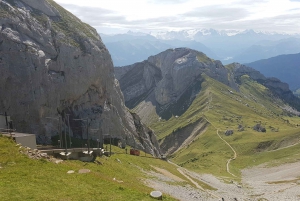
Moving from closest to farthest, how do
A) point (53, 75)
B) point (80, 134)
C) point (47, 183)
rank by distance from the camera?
point (47, 183), point (53, 75), point (80, 134)

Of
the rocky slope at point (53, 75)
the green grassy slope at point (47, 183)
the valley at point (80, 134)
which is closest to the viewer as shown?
the green grassy slope at point (47, 183)

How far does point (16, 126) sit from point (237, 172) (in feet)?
315

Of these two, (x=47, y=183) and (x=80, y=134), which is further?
(x=80, y=134)

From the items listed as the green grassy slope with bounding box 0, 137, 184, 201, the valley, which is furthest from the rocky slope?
the green grassy slope with bounding box 0, 137, 184, 201

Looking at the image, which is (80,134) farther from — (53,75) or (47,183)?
(47,183)

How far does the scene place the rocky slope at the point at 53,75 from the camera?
9194 centimetres

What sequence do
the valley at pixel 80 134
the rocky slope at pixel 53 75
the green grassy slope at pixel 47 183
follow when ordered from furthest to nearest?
the rocky slope at pixel 53 75, the valley at pixel 80 134, the green grassy slope at pixel 47 183

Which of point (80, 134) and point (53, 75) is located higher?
point (53, 75)

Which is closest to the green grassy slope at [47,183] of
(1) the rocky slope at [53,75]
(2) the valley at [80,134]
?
(2) the valley at [80,134]

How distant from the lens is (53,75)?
106 m

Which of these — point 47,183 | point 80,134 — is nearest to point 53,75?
point 80,134

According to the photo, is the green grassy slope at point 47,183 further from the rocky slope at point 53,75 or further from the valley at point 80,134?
the rocky slope at point 53,75

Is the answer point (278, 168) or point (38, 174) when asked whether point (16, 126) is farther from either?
point (278, 168)

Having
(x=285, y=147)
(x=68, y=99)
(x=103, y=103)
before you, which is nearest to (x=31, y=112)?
(x=68, y=99)
